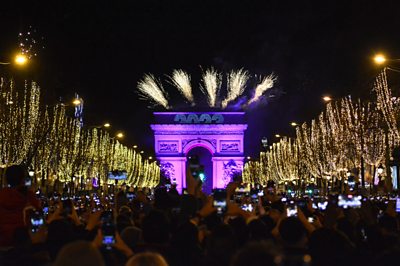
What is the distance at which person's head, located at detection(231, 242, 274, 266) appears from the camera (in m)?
4.38

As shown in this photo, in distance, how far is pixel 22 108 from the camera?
165 ft

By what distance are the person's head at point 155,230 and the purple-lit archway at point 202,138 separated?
115103mm

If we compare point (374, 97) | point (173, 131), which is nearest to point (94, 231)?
point (374, 97)

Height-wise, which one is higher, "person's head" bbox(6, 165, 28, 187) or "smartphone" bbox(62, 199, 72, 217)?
"person's head" bbox(6, 165, 28, 187)

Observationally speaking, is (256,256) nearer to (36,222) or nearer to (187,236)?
(187,236)

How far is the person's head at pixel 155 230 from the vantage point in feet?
31.7

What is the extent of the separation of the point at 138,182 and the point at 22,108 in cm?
8511

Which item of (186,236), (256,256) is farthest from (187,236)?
(256,256)

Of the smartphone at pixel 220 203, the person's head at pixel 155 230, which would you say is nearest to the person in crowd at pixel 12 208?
the person's head at pixel 155 230

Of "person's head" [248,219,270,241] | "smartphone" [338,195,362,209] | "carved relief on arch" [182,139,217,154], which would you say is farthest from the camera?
"carved relief on arch" [182,139,217,154]


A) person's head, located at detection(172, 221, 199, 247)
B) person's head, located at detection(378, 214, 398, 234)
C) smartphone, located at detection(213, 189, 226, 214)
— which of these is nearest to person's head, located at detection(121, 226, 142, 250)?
person's head, located at detection(172, 221, 199, 247)

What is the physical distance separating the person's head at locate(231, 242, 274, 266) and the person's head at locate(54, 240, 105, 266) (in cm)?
194

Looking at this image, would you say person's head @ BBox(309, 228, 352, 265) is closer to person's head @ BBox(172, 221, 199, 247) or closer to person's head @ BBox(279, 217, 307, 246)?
person's head @ BBox(279, 217, 307, 246)

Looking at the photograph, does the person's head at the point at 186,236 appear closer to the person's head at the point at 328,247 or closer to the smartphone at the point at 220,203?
the person's head at the point at 328,247
